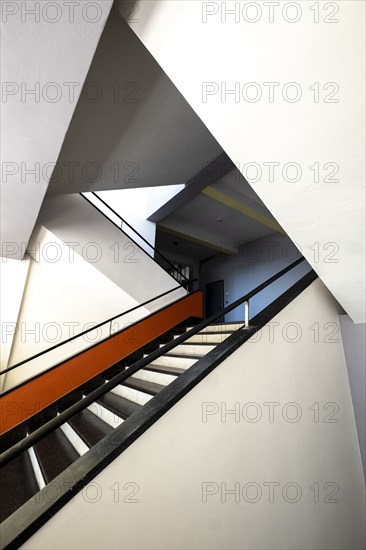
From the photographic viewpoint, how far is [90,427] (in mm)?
2254

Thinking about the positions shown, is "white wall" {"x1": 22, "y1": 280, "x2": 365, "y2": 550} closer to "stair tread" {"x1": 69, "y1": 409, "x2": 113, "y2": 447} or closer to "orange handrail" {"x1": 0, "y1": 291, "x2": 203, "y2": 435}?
"stair tread" {"x1": 69, "y1": 409, "x2": 113, "y2": 447}

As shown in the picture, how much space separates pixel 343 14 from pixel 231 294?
6.83 metres

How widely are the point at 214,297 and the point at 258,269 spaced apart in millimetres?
1728

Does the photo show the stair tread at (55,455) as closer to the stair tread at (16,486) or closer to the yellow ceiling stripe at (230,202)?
the stair tread at (16,486)

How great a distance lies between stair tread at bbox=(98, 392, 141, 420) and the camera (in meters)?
2.18

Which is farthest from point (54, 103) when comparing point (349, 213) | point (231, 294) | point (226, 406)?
point (231, 294)

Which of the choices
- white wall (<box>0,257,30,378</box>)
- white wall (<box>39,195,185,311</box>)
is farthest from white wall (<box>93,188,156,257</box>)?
white wall (<box>0,257,30,378</box>)

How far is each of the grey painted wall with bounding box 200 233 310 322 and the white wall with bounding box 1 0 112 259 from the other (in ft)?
18.3

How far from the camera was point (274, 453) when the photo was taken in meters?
1.93

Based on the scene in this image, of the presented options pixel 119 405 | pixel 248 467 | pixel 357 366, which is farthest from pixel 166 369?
pixel 357 366

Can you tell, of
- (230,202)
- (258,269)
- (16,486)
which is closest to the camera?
(16,486)

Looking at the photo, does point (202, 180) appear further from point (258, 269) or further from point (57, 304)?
point (258, 269)

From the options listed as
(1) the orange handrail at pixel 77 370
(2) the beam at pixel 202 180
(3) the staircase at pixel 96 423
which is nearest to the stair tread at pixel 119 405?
(3) the staircase at pixel 96 423

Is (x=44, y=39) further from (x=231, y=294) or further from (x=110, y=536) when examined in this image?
(x=231, y=294)
